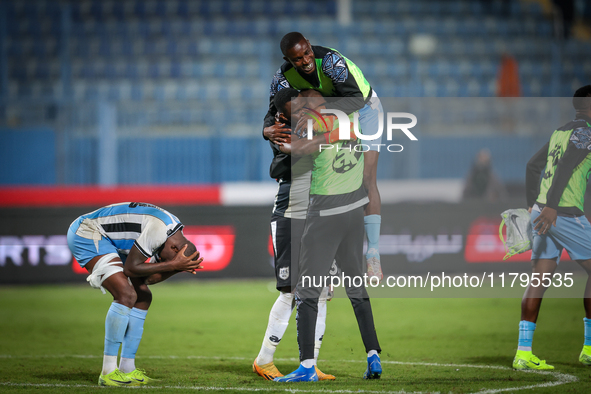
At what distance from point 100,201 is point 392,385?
7.55 m

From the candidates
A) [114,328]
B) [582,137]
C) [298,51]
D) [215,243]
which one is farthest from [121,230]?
[215,243]

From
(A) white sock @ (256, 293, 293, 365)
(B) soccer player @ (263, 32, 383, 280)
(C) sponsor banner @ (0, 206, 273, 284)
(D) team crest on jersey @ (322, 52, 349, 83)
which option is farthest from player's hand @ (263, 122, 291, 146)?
(C) sponsor banner @ (0, 206, 273, 284)

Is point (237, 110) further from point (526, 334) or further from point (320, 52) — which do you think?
point (526, 334)

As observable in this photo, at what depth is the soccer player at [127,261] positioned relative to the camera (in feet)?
15.3

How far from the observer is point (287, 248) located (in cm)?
495

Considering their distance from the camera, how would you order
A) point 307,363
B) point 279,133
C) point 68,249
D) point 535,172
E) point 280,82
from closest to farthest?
point 307,363
point 279,133
point 280,82
point 535,172
point 68,249

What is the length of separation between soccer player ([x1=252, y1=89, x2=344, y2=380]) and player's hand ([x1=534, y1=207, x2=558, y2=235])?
177cm

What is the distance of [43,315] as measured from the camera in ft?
27.8

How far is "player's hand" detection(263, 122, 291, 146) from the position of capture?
15.9ft

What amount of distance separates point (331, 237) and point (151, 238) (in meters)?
1.27

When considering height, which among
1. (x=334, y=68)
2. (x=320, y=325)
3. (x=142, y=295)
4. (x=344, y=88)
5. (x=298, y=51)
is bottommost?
(x=320, y=325)

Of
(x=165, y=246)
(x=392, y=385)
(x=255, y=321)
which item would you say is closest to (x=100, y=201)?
(x=255, y=321)

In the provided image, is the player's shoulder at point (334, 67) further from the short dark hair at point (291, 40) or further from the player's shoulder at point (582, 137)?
the player's shoulder at point (582, 137)

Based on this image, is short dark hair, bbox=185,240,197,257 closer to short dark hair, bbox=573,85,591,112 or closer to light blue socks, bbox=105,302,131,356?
light blue socks, bbox=105,302,131,356
